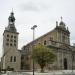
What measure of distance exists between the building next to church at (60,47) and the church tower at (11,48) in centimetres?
472

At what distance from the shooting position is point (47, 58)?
4631 centimetres

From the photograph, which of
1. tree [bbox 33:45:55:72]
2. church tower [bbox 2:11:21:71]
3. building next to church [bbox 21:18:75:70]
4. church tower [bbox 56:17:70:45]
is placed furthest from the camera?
church tower [bbox 56:17:70:45]

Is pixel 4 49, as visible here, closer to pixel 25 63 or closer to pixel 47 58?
pixel 25 63

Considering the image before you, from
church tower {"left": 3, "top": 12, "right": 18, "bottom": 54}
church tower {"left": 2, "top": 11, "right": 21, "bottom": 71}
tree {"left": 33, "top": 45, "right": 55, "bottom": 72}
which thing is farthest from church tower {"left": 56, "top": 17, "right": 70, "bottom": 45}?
tree {"left": 33, "top": 45, "right": 55, "bottom": 72}

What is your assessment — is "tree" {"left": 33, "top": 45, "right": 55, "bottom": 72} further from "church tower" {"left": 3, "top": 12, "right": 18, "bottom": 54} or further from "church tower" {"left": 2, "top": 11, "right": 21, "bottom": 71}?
"church tower" {"left": 3, "top": 12, "right": 18, "bottom": 54}

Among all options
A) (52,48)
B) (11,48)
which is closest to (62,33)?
(52,48)

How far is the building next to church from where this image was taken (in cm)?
5975

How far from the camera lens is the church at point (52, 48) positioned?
6000 cm

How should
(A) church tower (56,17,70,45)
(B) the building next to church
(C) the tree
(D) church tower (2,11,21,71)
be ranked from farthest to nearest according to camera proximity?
(A) church tower (56,17,70,45)
(D) church tower (2,11,21,71)
(B) the building next to church
(C) the tree

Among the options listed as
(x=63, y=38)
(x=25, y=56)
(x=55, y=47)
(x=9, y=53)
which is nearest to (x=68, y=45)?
(x=63, y=38)

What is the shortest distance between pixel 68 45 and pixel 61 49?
4.31m

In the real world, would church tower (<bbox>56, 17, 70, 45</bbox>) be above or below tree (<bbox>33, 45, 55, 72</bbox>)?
above

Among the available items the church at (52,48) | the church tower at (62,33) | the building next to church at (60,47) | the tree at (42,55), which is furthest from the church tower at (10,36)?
the tree at (42,55)

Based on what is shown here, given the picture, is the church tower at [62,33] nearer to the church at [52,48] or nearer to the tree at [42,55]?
the church at [52,48]
